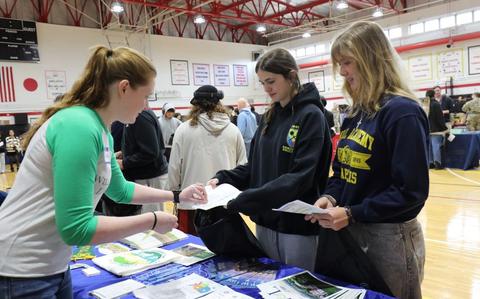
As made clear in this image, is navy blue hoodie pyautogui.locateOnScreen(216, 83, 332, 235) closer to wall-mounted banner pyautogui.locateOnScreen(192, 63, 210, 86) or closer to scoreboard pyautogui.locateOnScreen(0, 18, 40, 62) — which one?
scoreboard pyautogui.locateOnScreen(0, 18, 40, 62)

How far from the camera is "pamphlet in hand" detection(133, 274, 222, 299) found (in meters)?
1.33

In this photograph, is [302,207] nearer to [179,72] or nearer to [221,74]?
[179,72]

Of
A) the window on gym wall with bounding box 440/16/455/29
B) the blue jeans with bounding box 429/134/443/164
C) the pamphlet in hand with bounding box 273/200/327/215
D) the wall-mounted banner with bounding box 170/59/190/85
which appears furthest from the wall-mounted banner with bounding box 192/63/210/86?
the pamphlet in hand with bounding box 273/200/327/215

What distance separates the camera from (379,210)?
1.31 m

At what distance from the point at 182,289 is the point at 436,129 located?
25.0 feet

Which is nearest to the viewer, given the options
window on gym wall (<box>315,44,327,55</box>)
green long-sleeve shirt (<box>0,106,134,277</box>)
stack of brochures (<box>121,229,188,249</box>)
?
green long-sleeve shirt (<box>0,106,134,277</box>)

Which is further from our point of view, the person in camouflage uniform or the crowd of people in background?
the person in camouflage uniform

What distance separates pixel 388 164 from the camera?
1.38m

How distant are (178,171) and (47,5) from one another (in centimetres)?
1127

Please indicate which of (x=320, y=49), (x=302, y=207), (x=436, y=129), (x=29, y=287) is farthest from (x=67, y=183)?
(x=320, y=49)

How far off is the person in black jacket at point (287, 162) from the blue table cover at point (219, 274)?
18 cm

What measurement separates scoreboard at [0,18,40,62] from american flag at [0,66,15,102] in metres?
0.33

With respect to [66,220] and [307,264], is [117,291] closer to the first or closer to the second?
[66,220]

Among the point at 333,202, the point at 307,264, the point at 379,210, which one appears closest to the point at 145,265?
the point at 307,264
